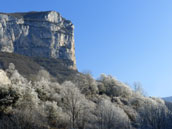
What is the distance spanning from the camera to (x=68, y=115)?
1532 inches

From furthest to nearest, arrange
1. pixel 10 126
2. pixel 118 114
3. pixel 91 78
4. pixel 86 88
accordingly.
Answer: pixel 91 78
pixel 86 88
pixel 118 114
pixel 10 126

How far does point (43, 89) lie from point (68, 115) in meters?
10.4

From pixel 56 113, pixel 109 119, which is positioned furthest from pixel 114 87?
pixel 56 113

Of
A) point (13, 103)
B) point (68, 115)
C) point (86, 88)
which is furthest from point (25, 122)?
point (86, 88)

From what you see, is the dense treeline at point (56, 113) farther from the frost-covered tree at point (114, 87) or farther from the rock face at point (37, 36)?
the rock face at point (37, 36)

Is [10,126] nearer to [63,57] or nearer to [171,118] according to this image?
[171,118]

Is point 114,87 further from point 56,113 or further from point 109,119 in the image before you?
point 56,113

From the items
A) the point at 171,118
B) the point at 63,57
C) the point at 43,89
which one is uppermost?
the point at 63,57

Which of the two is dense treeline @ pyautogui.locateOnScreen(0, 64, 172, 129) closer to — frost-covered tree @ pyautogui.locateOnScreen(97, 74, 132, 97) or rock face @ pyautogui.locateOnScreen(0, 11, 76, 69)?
frost-covered tree @ pyautogui.locateOnScreen(97, 74, 132, 97)

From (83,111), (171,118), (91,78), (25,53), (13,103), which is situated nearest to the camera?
(13,103)

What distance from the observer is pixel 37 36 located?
151125mm

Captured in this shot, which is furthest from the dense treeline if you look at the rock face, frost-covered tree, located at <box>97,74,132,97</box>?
the rock face

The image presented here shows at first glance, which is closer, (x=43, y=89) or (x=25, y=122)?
(x=25, y=122)

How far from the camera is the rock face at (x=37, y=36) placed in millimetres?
141875
